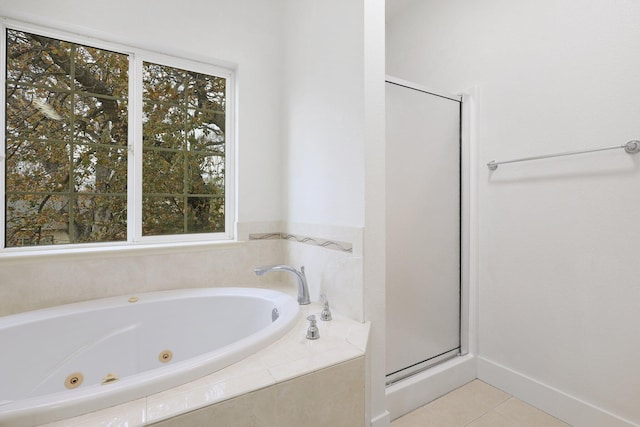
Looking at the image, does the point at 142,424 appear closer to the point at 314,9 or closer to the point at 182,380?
the point at 182,380

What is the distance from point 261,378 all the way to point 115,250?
4.01ft

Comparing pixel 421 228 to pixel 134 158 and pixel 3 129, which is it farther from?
pixel 3 129

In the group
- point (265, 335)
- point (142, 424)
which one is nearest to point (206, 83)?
point (265, 335)

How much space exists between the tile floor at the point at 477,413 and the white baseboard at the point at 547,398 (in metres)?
0.04

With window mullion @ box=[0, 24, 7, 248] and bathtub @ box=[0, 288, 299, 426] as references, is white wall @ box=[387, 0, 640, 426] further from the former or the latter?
window mullion @ box=[0, 24, 7, 248]

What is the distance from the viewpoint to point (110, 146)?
179cm

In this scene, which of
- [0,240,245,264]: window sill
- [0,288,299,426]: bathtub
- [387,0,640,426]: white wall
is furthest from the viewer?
[0,240,245,264]: window sill

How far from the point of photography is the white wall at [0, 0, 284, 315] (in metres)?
1.55

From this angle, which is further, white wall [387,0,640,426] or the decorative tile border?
the decorative tile border

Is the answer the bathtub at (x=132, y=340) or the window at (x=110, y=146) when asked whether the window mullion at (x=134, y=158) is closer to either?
the window at (x=110, y=146)

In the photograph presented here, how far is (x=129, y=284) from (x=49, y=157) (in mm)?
789

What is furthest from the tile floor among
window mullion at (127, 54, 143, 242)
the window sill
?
window mullion at (127, 54, 143, 242)

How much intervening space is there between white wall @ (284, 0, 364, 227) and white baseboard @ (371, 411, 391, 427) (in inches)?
35.0

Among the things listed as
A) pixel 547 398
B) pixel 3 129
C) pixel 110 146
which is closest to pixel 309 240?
pixel 110 146
